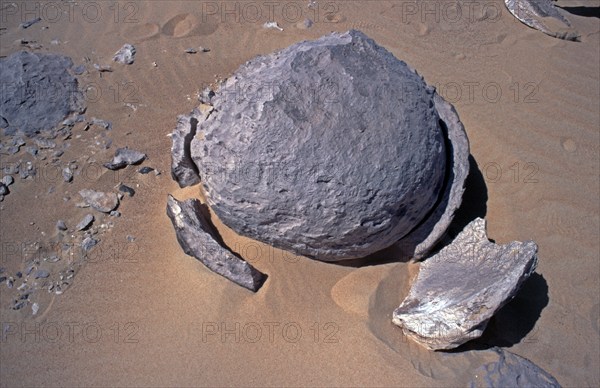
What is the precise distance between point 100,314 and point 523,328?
8.52 feet

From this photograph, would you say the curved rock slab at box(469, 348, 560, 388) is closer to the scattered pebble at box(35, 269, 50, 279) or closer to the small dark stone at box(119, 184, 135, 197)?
the small dark stone at box(119, 184, 135, 197)

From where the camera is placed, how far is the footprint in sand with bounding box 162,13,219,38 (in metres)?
5.25

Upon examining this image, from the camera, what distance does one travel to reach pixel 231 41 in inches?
206

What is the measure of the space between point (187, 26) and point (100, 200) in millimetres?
2263

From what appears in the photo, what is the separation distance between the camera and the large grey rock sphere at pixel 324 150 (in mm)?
2832

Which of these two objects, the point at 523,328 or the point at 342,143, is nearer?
the point at 342,143

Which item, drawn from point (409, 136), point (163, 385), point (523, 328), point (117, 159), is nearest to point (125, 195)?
point (117, 159)

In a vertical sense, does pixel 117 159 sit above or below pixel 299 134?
below

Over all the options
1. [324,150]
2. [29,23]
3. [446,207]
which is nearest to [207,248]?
[324,150]

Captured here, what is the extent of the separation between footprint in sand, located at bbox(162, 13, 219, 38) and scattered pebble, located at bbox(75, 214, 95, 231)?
221 cm

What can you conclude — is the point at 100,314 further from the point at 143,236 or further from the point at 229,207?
the point at 229,207

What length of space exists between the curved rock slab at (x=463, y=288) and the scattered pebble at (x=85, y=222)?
2.10m

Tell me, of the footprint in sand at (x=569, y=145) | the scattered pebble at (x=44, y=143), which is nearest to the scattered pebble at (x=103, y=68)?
the scattered pebble at (x=44, y=143)

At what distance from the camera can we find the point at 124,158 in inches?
160
